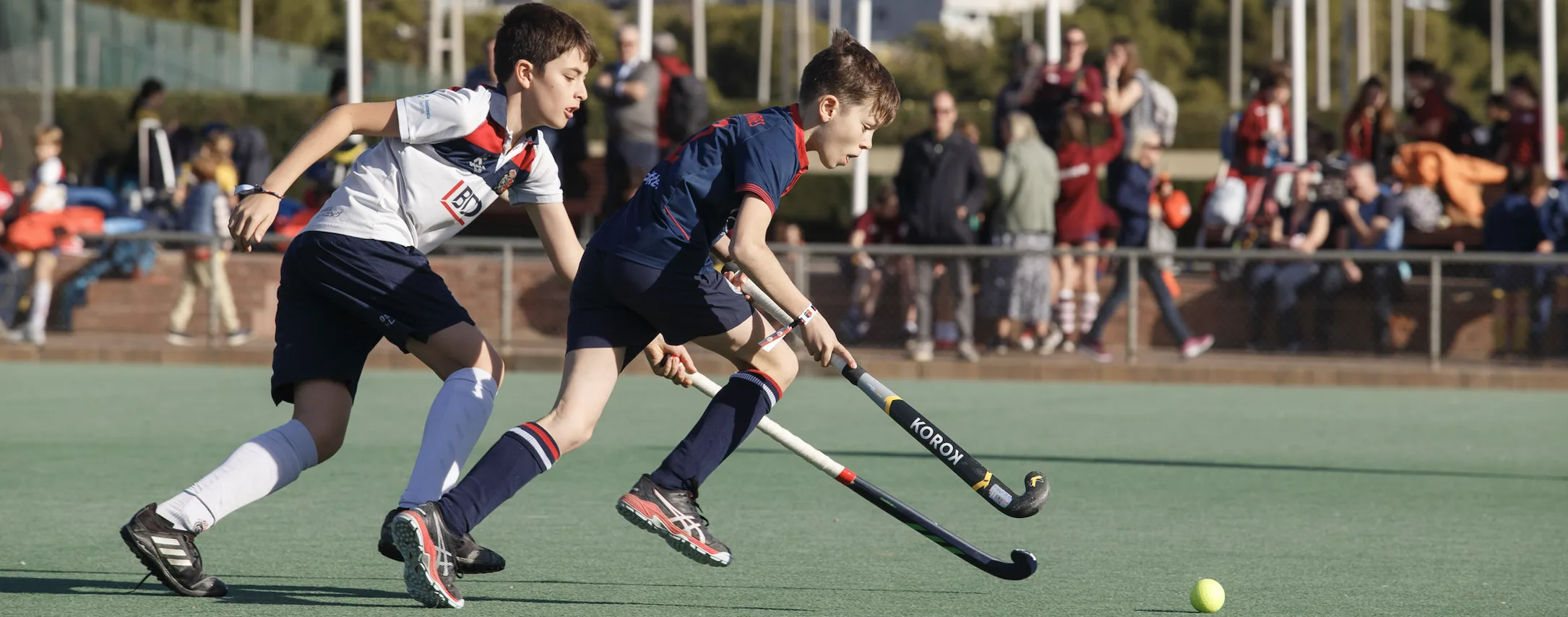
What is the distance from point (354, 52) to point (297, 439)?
12284mm

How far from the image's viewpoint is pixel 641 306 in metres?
4.71

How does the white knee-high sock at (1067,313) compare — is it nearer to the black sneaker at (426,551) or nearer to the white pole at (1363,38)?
the black sneaker at (426,551)

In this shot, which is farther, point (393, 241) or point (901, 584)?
point (901, 584)

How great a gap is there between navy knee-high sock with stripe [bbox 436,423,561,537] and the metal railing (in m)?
7.71

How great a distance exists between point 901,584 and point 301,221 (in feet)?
36.7

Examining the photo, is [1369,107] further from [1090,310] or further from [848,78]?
[848,78]

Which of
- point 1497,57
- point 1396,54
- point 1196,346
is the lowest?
point 1196,346

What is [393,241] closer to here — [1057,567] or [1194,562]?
[1057,567]

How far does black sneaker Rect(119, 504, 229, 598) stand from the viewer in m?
4.41

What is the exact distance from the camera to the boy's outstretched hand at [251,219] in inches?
172

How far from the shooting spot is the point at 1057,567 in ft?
17.8

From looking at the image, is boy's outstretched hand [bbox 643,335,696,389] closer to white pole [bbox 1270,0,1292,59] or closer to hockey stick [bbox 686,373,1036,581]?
hockey stick [bbox 686,373,1036,581]

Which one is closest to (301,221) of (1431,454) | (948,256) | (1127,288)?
(948,256)

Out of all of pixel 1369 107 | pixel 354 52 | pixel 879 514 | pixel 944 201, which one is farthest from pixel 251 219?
pixel 1369 107
